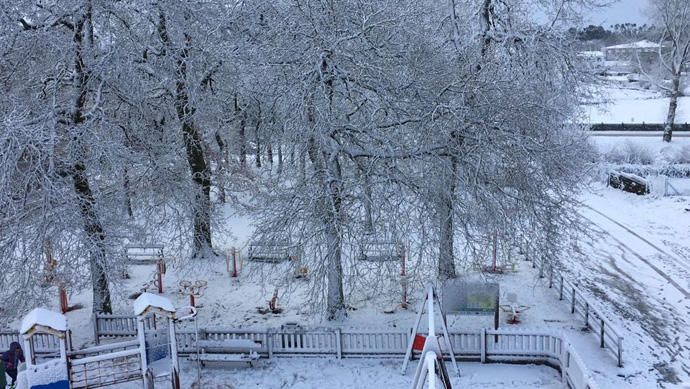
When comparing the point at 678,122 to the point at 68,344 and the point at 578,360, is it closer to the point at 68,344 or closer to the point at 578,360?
the point at 578,360

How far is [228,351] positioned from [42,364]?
3435mm

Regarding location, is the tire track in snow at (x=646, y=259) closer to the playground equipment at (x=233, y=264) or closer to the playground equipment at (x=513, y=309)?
the playground equipment at (x=513, y=309)

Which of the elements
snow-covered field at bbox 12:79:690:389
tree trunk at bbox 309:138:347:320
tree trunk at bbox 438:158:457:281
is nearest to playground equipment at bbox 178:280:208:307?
snow-covered field at bbox 12:79:690:389

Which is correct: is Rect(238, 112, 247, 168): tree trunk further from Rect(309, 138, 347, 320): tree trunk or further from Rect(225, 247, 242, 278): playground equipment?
Rect(309, 138, 347, 320): tree trunk

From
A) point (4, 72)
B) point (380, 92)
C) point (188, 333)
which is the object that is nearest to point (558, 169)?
point (380, 92)

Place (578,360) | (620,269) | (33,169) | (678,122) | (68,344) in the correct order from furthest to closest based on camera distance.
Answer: (678,122), (620,269), (68,344), (33,169), (578,360)

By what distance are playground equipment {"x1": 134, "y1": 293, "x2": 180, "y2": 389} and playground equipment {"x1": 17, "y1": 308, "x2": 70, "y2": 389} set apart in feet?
4.14

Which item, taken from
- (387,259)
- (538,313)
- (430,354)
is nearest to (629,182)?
(538,313)

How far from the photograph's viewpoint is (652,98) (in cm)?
5947

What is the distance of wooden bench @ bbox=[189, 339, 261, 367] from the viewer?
11.5m

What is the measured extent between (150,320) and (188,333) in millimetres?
2299

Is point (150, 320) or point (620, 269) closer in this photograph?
point (150, 320)

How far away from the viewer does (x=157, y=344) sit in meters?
10.7

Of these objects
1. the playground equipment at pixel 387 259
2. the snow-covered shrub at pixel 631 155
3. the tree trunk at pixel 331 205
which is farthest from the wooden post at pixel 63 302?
the snow-covered shrub at pixel 631 155
